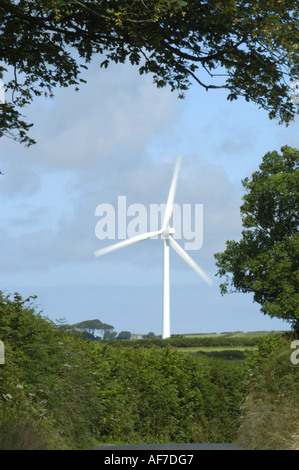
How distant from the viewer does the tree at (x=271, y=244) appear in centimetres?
3419

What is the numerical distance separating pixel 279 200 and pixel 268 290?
18.6ft

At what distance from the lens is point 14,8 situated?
40.4 feet

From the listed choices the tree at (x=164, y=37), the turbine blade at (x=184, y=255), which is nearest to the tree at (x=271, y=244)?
the turbine blade at (x=184, y=255)

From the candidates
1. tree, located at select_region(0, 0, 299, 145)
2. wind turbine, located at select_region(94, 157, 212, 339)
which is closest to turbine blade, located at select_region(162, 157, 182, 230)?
wind turbine, located at select_region(94, 157, 212, 339)

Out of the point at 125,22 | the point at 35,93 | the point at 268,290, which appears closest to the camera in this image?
the point at 125,22

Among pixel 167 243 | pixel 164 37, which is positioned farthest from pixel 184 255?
pixel 164 37

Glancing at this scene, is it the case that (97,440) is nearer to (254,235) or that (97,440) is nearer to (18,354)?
(18,354)

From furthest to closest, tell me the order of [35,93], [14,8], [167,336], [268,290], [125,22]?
[167,336] < [268,290] < [35,93] < [14,8] < [125,22]

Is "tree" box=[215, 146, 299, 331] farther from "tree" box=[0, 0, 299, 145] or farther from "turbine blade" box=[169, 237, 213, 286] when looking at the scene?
"tree" box=[0, 0, 299, 145]

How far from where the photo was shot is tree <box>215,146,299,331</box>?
34188 millimetres

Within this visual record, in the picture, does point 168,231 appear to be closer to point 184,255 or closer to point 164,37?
point 184,255

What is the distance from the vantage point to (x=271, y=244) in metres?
36.5

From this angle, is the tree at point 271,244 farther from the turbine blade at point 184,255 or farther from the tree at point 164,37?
the tree at point 164,37

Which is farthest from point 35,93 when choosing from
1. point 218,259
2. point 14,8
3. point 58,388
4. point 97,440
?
point 218,259
